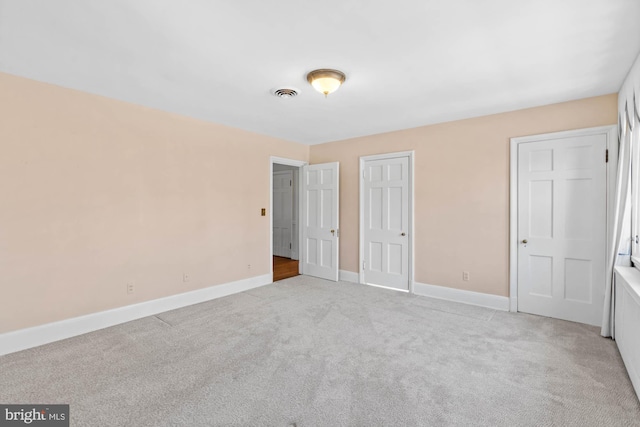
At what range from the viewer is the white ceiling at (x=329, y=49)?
5.97 feet

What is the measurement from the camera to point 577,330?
10.3ft

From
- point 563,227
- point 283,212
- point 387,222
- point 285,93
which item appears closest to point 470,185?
point 563,227

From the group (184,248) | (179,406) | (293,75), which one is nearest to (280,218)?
(184,248)

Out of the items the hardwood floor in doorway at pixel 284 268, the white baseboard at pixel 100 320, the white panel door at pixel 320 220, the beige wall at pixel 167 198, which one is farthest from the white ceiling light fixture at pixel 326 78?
the hardwood floor in doorway at pixel 284 268

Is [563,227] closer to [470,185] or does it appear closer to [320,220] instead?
[470,185]

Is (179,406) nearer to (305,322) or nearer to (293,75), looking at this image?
(305,322)

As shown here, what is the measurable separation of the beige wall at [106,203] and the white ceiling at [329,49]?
36 centimetres

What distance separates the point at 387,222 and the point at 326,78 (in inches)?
105

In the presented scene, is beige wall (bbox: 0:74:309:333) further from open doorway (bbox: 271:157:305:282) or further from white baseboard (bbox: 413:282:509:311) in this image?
white baseboard (bbox: 413:282:509:311)

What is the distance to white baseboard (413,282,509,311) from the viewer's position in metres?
3.78

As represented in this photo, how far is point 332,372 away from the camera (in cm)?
237

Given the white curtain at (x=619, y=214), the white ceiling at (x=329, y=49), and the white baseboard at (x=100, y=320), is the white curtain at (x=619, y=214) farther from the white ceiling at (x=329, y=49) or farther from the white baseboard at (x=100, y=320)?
the white baseboard at (x=100, y=320)

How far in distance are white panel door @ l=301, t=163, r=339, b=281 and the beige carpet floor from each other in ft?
5.80

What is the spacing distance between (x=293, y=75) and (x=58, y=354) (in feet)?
10.4
